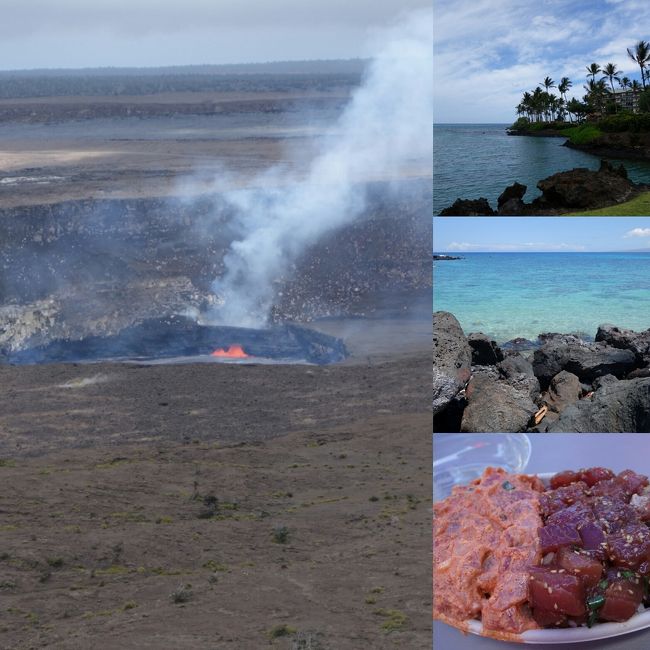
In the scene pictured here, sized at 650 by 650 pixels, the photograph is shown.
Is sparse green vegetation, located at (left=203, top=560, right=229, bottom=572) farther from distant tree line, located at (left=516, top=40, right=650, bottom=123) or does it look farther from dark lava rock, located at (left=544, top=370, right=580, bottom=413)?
distant tree line, located at (left=516, top=40, right=650, bottom=123)

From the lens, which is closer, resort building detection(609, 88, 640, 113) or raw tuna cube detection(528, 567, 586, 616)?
raw tuna cube detection(528, 567, 586, 616)

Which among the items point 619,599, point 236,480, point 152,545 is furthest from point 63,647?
point 619,599

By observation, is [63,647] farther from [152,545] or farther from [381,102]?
[381,102]

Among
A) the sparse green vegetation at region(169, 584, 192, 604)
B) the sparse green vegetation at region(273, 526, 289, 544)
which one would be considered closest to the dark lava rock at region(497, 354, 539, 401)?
the sparse green vegetation at region(273, 526, 289, 544)

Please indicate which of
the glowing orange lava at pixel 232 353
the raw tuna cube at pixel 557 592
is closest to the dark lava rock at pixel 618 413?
the raw tuna cube at pixel 557 592

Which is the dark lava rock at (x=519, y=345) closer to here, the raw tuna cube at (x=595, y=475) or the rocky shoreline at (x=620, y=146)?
the raw tuna cube at (x=595, y=475)

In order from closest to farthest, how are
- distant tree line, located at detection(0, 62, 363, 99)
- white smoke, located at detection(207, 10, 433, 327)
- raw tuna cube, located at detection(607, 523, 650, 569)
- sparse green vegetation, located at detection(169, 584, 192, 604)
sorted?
1. raw tuna cube, located at detection(607, 523, 650, 569)
2. white smoke, located at detection(207, 10, 433, 327)
3. distant tree line, located at detection(0, 62, 363, 99)
4. sparse green vegetation, located at detection(169, 584, 192, 604)
